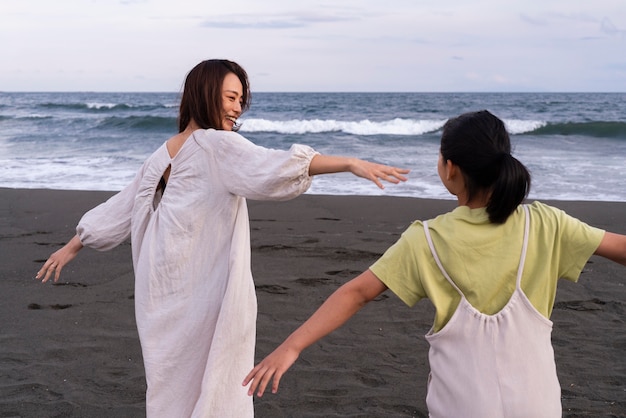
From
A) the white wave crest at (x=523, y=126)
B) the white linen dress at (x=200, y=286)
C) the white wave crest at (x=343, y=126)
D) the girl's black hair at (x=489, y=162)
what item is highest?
the girl's black hair at (x=489, y=162)

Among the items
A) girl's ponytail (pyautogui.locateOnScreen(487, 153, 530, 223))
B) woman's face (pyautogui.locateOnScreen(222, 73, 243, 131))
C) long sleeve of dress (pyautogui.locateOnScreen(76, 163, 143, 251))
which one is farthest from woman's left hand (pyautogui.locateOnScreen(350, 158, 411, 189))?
long sleeve of dress (pyautogui.locateOnScreen(76, 163, 143, 251))

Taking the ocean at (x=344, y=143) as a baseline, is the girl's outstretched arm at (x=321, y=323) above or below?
→ above

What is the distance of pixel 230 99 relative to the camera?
2951 millimetres

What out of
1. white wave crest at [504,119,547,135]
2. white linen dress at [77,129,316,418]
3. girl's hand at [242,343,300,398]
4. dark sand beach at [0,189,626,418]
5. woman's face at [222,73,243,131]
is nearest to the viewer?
girl's hand at [242,343,300,398]

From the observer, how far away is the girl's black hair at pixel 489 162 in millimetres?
1895

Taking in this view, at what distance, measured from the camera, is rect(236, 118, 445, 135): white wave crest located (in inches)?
979

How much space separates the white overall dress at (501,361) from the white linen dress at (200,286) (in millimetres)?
1087

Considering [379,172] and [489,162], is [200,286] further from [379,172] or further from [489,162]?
[489,162]

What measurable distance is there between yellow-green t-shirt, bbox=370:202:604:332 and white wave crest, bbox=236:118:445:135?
22.4 meters

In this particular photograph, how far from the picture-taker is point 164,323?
9.46 feet

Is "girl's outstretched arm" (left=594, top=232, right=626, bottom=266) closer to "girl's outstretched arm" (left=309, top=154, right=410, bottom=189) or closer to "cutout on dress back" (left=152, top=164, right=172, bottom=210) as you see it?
"girl's outstretched arm" (left=309, top=154, right=410, bottom=189)

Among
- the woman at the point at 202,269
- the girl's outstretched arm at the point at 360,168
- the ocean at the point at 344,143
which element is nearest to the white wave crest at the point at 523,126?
the ocean at the point at 344,143

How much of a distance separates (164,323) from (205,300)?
0.19 m

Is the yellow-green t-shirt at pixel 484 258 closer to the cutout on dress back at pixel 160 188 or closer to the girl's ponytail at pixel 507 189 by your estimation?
the girl's ponytail at pixel 507 189
